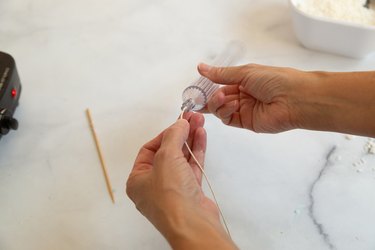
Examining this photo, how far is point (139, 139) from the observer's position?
706 millimetres

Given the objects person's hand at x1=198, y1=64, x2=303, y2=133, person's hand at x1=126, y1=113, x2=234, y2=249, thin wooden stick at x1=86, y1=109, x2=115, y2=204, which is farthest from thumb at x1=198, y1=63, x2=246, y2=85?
thin wooden stick at x1=86, y1=109, x2=115, y2=204

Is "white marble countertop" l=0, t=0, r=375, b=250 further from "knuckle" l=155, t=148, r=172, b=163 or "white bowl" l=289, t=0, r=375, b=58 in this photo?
"knuckle" l=155, t=148, r=172, b=163

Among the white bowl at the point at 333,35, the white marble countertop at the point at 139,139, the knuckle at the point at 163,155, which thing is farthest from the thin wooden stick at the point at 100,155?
the white bowl at the point at 333,35

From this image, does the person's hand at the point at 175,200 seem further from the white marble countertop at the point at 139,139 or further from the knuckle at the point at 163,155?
the white marble countertop at the point at 139,139

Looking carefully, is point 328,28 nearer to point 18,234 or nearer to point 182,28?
point 182,28

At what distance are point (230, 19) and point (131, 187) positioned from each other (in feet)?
1.54

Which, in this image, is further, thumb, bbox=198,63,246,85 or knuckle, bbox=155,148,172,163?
thumb, bbox=198,63,246,85

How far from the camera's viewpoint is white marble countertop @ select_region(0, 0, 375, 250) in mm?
612

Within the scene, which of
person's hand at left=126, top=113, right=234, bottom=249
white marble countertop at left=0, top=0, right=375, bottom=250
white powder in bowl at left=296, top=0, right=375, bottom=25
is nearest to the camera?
person's hand at left=126, top=113, right=234, bottom=249

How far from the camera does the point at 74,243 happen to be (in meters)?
0.61

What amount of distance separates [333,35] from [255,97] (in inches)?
8.0

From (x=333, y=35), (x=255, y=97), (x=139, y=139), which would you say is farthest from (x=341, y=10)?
(x=139, y=139)

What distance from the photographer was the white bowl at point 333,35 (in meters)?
0.71

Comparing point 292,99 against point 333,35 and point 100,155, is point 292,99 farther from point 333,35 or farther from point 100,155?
point 100,155
